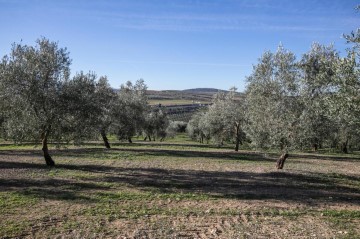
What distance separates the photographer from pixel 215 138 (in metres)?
67.5

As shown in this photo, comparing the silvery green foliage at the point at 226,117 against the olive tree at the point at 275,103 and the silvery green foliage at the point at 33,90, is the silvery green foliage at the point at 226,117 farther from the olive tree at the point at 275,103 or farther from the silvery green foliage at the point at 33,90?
the silvery green foliage at the point at 33,90

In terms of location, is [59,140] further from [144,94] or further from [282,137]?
[144,94]

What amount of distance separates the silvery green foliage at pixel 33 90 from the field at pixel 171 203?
13.6 ft

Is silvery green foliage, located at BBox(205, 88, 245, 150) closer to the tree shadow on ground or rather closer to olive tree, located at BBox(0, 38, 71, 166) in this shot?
the tree shadow on ground

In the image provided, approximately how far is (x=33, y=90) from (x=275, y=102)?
21350 mm

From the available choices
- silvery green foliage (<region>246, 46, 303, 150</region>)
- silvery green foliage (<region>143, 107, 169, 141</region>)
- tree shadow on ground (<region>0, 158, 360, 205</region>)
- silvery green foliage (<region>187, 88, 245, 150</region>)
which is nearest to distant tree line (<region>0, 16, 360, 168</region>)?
silvery green foliage (<region>246, 46, 303, 150</region>)

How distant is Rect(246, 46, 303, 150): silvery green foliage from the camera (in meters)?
28.0

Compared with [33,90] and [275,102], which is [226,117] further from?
[33,90]

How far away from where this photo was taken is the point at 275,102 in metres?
28.5

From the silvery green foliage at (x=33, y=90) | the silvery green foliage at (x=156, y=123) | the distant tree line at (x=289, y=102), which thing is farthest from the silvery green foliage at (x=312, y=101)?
the silvery green foliage at (x=156, y=123)

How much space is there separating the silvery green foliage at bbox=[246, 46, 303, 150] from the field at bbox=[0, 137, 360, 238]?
12.3ft

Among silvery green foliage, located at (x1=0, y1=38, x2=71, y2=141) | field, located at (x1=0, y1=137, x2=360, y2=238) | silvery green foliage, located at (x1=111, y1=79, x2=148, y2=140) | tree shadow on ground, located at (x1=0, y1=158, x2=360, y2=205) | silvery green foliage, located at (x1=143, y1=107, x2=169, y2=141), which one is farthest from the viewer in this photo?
silvery green foliage, located at (x1=143, y1=107, x2=169, y2=141)

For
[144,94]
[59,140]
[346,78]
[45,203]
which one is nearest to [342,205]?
[346,78]

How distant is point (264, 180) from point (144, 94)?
1567 inches
